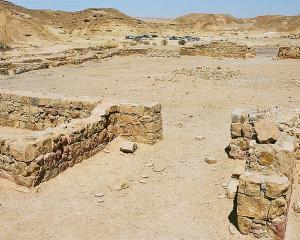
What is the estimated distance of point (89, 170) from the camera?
880 centimetres

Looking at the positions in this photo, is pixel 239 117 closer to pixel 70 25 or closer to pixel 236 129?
pixel 236 129

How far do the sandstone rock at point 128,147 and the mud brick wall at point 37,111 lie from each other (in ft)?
5.13

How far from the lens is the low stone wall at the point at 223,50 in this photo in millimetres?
31812

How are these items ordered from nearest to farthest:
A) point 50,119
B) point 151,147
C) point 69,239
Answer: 1. point 69,239
2. point 151,147
3. point 50,119

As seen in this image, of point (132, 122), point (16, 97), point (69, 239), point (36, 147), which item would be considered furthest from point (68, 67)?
point (69, 239)

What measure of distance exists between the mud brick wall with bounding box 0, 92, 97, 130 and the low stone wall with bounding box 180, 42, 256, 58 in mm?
23194

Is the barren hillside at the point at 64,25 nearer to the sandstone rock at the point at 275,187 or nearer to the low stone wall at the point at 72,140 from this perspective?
the low stone wall at the point at 72,140

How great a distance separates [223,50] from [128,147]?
24.2 m

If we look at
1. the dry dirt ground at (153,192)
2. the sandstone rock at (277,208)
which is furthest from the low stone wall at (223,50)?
the sandstone rock at (277,208)

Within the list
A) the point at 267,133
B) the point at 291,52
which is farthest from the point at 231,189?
the point at 291,52

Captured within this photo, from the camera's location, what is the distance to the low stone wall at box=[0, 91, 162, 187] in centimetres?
770

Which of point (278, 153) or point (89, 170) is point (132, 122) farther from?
point (278, 153)

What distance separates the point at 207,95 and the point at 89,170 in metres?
9.34

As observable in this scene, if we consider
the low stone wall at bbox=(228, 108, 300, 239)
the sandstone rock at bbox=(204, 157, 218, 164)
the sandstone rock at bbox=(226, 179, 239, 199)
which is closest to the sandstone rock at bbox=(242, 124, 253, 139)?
the sandstone rock at bbox=(204, 157, 218, 164)
